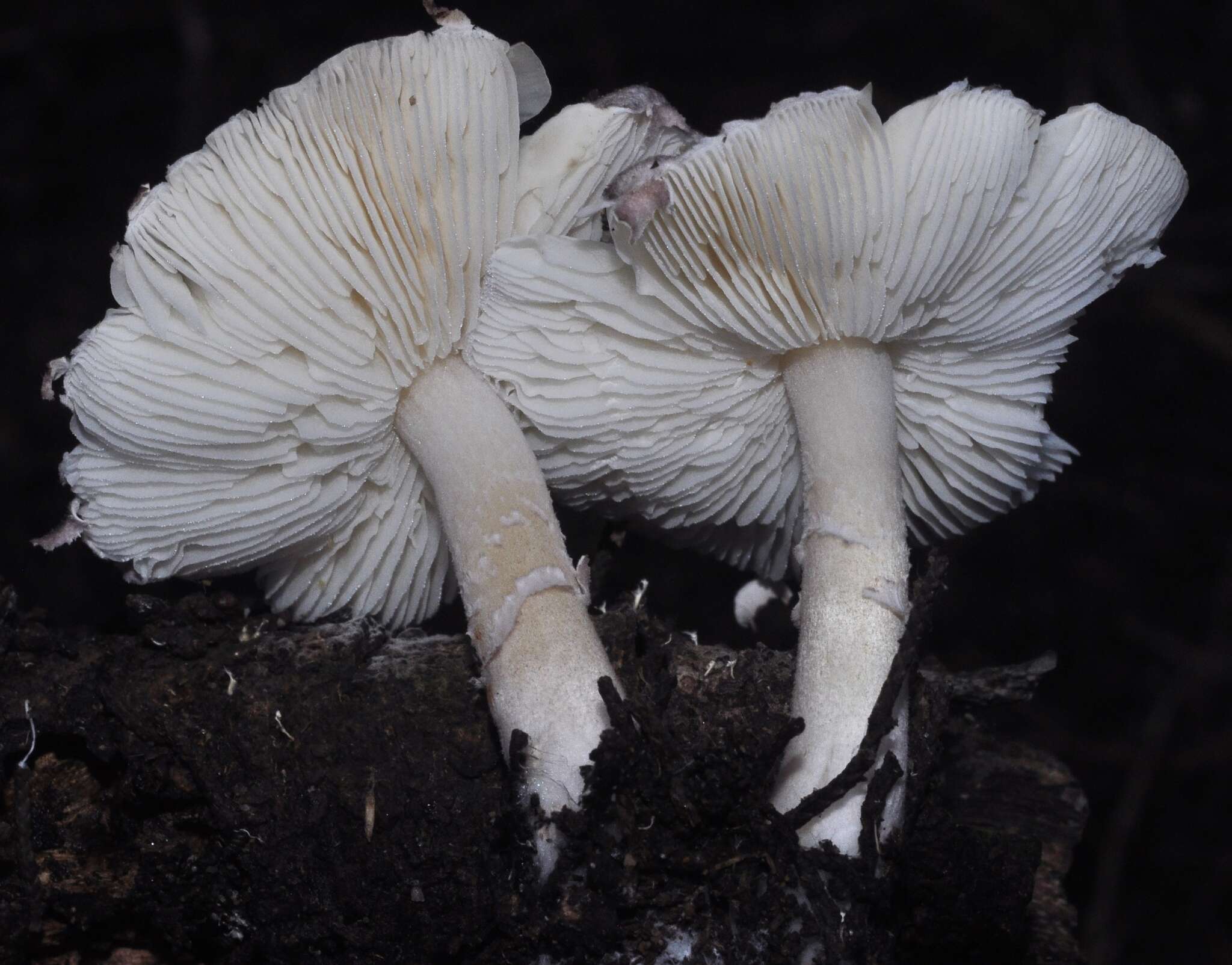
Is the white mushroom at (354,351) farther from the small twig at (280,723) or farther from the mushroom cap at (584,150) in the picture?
the small twig at (280,723)

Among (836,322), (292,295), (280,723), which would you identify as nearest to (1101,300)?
(836,322)

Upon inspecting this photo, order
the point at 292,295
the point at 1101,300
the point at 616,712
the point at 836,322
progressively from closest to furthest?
the point at 616,712 → the point at 292,295 → the point at 836,322 → the point at 1101,300

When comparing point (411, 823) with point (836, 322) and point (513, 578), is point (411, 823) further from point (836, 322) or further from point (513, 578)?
point (836, 322)

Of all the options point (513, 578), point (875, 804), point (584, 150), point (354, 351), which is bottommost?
point (875, 804)

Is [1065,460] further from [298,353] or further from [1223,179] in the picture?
[1223,179]

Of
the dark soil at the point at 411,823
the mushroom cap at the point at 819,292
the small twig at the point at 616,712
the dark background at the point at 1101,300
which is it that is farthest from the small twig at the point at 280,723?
the dark background at the point at 1101,300
